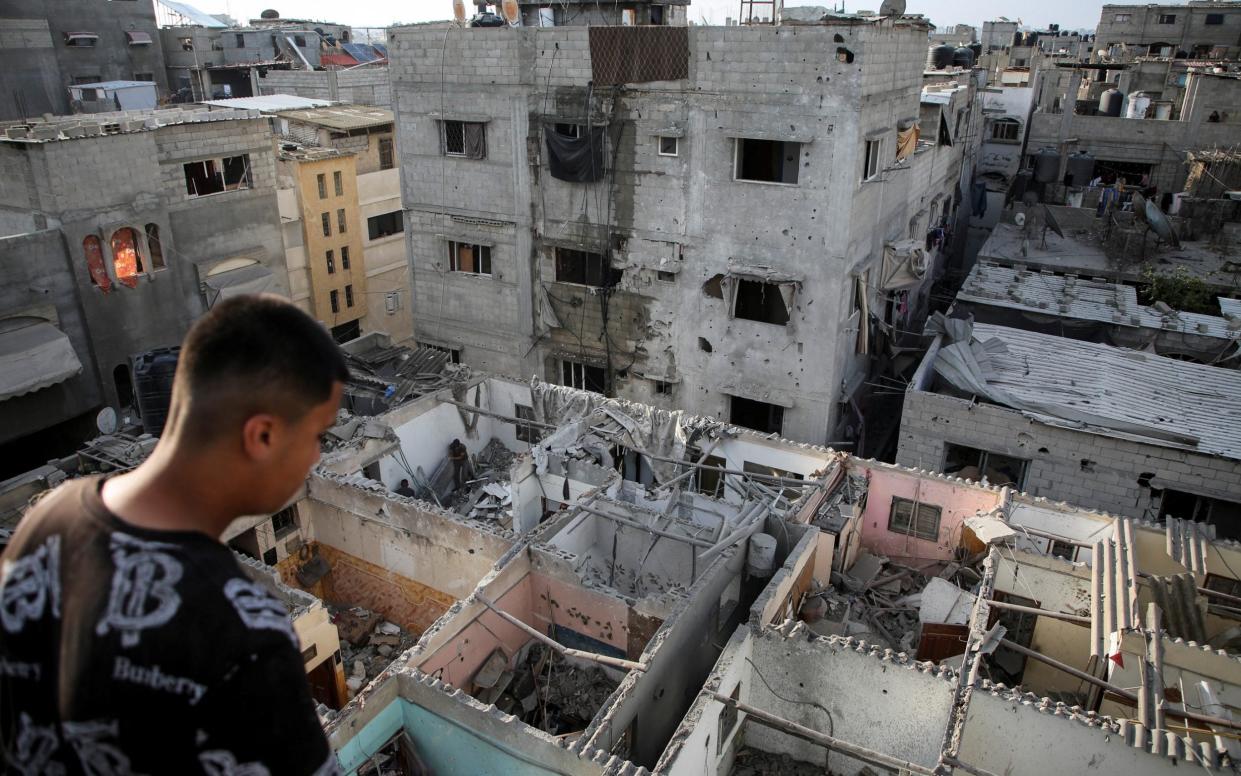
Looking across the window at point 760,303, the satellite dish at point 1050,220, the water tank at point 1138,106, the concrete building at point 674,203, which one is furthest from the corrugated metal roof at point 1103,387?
the water tank at point 1138,106

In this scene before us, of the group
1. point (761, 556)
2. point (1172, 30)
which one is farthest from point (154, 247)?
point (1172, 30)

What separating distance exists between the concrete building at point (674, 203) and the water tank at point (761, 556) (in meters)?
7.95

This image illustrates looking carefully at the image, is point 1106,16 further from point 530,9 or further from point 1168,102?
point 530,9

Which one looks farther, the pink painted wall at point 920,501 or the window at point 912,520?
the window at point 912,520

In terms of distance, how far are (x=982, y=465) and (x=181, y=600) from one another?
19.8 meters

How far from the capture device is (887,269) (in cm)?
2422

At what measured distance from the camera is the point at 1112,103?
3916 centimetres

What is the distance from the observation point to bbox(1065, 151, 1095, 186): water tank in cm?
3616

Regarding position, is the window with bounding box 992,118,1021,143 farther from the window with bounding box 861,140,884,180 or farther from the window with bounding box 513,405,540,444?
the window with bounding box 513,405,540,444

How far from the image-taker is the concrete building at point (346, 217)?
32062 millimetres

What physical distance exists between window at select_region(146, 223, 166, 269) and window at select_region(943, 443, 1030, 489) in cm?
2357

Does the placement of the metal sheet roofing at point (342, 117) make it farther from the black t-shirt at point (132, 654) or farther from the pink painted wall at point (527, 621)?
the black t-shirt at point (132, 654)

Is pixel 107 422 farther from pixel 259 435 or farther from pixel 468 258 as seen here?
pixel 259 435

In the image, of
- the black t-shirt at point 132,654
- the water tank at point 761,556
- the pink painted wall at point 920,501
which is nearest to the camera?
the black t-shirt at point 132,654
